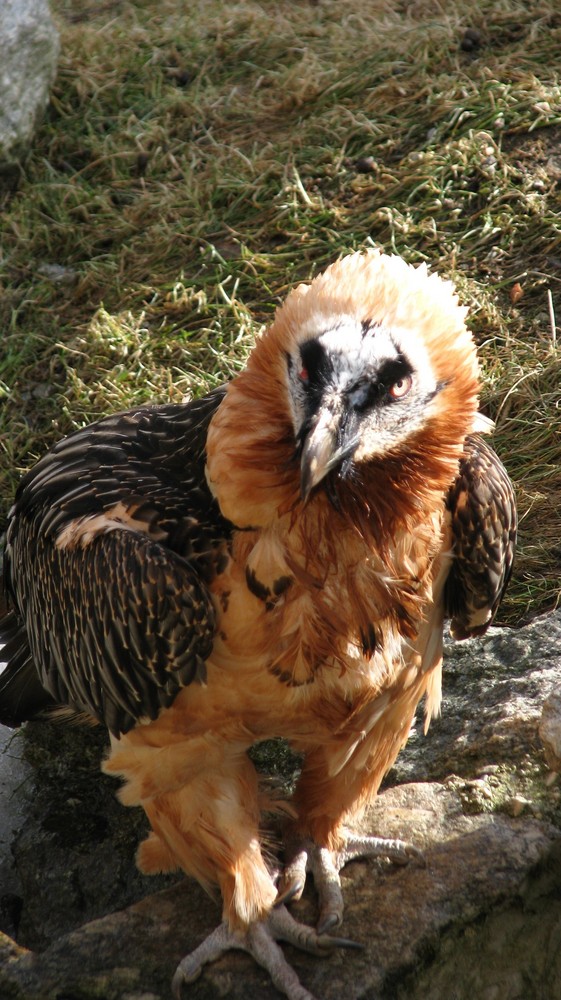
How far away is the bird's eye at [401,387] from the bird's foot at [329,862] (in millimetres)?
1810

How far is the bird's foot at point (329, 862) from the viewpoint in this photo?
3.94 m

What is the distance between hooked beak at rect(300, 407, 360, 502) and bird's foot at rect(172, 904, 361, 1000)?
173 cm

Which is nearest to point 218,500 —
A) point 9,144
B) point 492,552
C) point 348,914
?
point 492,552

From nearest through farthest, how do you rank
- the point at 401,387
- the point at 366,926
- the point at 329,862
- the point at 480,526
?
the point at 401,387
the point at 366,926
the point at 480,526
the point at 329,862

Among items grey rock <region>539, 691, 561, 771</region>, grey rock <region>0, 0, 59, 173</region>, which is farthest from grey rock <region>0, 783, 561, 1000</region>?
grey rock <region>0, 0, 59, 173</region>

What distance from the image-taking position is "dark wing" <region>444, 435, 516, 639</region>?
3859 mm

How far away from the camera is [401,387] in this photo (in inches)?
123

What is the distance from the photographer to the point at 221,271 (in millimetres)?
7375

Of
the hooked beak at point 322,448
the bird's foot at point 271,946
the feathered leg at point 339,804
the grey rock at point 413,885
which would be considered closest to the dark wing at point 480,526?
the feathered leg at point 339,804

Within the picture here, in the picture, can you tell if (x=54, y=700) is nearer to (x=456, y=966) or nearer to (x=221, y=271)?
(x=456, y=966)

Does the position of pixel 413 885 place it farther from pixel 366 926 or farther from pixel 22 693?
pixel 22 693

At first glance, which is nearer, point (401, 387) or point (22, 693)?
point (401, 387)

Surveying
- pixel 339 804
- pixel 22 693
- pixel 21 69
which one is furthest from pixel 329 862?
pixel 21 69

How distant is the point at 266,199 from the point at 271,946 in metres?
5.50
